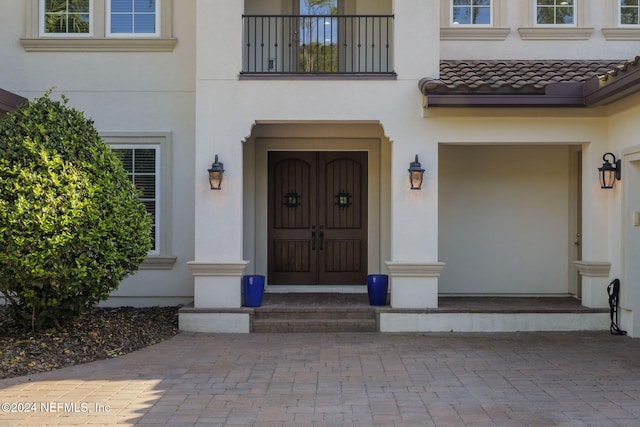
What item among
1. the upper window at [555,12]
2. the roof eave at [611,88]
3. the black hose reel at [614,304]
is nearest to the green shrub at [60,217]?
the roof eave at [611,88]

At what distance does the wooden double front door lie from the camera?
11281 mm

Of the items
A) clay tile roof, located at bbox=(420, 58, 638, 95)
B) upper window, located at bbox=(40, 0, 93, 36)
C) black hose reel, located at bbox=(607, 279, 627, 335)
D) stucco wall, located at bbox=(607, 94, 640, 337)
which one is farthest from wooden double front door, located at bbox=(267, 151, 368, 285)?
stucco wall, located at bbox=(607, 94, 640, 337)

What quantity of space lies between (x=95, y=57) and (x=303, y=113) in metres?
3.83

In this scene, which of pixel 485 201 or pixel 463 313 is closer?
pixel 463 313

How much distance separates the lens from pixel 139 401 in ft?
19.6

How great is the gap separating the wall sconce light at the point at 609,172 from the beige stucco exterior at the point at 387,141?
6.7 inches

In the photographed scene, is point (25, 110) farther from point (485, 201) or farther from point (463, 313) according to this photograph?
point (485, 201)

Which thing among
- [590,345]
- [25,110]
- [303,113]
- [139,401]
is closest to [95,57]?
[25,110]

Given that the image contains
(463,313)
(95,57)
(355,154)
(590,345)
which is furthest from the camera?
(355,154)

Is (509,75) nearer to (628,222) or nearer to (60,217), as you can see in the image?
(628,222)

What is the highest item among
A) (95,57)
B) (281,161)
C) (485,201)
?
(95,57)

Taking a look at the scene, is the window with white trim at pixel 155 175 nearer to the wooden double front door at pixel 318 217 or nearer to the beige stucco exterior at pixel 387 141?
the beige stucco exterior at pixel 387 141

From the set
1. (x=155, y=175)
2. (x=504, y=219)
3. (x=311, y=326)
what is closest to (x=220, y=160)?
(x=155, y=175)

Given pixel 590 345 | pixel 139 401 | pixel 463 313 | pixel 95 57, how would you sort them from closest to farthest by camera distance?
pixel 139 401, pixel 590 345, pixel 463 313, pixel 95 57
